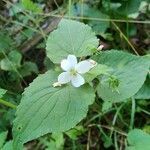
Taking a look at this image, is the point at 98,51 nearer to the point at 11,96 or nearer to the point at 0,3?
the point at 11,96

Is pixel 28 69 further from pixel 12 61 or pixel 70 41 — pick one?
pixel 70 41

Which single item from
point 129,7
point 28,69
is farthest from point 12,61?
point 129,7

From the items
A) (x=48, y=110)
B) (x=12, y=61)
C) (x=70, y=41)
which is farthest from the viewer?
(x=12, y=61)

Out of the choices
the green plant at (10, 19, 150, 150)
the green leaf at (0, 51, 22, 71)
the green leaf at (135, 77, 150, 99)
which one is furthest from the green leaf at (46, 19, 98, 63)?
the green leaf at (0, 51, 22, 71)

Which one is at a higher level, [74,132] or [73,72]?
[73,72]

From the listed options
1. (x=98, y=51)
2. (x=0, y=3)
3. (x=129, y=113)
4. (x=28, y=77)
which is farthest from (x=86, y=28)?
(x=0, y=3)

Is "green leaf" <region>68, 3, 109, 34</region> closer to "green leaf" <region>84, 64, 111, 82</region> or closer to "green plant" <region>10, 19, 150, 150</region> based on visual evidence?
"green plant" <region>10, 19, 150, 150</region>
